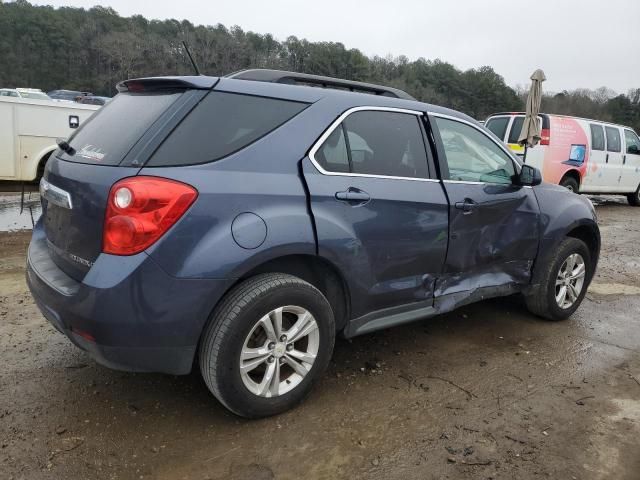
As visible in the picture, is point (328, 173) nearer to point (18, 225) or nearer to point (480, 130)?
point (480, 130)

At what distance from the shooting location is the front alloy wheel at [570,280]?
4.29 meters

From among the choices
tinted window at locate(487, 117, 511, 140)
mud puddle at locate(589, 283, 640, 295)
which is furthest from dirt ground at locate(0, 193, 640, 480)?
tinted window at locate(487, 117, 511, 140)

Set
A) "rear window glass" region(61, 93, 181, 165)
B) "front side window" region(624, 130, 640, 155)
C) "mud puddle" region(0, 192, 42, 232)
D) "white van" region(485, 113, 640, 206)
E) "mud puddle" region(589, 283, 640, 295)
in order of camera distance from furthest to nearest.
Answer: "front side window" region(624, 130, 640, 155) < "white van" region(485, 113, 640, 206) < "mud puddle" region(0, 192, 42, 232) < "mud puddle" region(589, 283, 640, 295) < "rear window glass" region(61, 93, 181, 165)

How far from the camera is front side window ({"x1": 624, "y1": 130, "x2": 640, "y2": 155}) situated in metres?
12.6

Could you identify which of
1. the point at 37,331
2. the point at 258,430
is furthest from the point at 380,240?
the point at 37,331

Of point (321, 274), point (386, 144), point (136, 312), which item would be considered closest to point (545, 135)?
point (386, 144)

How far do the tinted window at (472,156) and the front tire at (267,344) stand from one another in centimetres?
143

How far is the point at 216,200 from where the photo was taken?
2.36 metres

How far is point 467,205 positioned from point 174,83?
1.97 m

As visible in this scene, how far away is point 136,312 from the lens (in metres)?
2.27

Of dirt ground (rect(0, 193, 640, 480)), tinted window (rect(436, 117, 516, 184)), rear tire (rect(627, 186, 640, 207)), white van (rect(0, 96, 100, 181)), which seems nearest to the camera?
dirt ground (rect(0, 193, 640, 480))

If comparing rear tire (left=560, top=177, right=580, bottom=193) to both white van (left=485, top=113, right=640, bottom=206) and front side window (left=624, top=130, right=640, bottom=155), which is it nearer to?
white van (left=485, top=113, right=640, bottom=206)

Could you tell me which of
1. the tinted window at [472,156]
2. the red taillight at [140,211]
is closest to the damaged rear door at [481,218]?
the tinted window at [472,156]

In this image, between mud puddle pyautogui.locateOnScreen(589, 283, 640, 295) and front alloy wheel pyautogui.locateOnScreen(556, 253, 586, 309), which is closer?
front alloy wheel pyautogui.locateOnScreen(556, 253, 586, 309)
